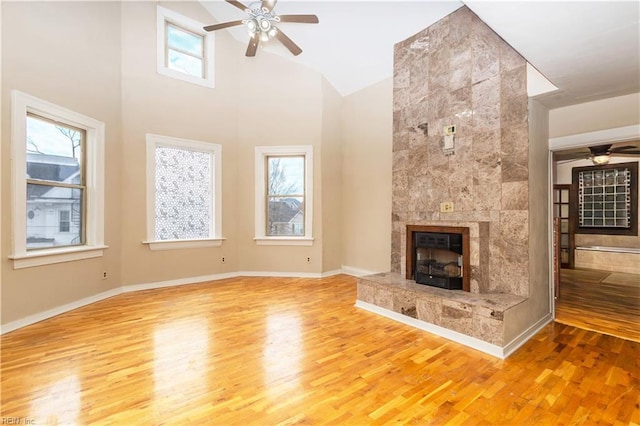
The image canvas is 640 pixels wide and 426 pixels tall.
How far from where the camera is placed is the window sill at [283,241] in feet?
17.7

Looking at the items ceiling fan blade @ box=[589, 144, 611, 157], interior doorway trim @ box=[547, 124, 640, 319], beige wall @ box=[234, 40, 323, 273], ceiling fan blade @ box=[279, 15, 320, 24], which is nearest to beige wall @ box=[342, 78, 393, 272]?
beige wall @ box=[234, 40, 323, 273]

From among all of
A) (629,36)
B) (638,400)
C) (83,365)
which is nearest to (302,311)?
(83,365)

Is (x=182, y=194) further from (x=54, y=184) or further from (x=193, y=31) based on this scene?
(x=193, y=31)

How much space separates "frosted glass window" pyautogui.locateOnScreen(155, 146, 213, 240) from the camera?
468cm

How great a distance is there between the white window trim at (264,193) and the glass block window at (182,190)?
27.2 inches

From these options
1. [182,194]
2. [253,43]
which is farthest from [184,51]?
[182,194]

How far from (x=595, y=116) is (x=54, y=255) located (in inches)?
241

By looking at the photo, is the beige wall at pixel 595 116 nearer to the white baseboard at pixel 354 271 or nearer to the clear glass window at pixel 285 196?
the white baseboard at pixel 354 271

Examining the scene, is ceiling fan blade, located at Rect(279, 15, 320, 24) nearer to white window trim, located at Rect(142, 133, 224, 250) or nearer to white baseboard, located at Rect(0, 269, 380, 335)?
white window trim, located at Rect(142, 133, 224, 250)

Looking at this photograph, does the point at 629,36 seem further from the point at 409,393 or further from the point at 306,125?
the point at 306,125

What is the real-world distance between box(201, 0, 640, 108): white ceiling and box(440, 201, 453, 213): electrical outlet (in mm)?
1446

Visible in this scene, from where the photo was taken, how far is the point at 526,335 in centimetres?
282

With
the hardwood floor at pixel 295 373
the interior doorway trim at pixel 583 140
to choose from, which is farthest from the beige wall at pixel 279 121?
the interior doorway trim at pixel 583 140

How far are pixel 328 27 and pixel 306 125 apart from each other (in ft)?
5.21
